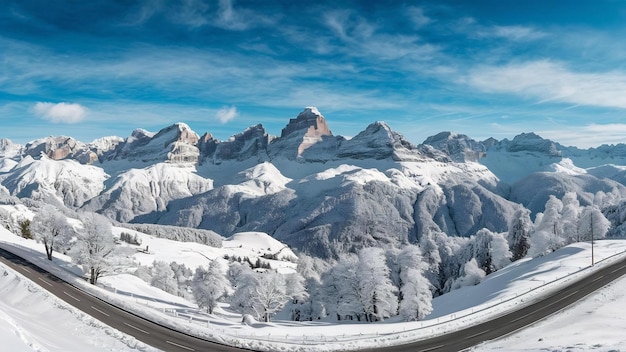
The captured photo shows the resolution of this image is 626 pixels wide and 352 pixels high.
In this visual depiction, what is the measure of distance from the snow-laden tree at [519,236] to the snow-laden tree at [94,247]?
4098 inches

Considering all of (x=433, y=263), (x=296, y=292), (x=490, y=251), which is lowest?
(x=296, y=292)

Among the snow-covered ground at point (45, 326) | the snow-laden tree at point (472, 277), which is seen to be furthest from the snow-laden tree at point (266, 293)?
the snow-laden tree at point (472, 277)

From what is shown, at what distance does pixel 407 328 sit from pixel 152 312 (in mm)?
31151

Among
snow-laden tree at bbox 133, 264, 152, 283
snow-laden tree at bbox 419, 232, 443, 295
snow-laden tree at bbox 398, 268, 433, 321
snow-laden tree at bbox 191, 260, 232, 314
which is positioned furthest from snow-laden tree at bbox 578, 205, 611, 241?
snow-laden tree at bbox 133, 264, 152, 283

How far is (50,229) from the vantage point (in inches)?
3093

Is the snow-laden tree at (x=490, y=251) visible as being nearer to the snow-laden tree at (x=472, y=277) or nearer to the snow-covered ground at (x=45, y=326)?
the snow-laden tree at (x=472, y=277)

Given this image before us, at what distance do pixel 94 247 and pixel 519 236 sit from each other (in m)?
112

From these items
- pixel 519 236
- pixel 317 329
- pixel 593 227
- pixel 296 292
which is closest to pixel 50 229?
pixel 296 292

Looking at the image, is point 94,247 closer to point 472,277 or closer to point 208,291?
point 208,291

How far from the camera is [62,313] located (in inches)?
2064

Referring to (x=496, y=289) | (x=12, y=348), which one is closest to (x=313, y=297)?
(x=496, y=289)

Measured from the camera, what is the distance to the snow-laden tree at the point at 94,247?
70.8m

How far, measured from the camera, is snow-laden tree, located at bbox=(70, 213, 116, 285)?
232ft

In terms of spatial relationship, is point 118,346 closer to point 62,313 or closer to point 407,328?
point 62,313
